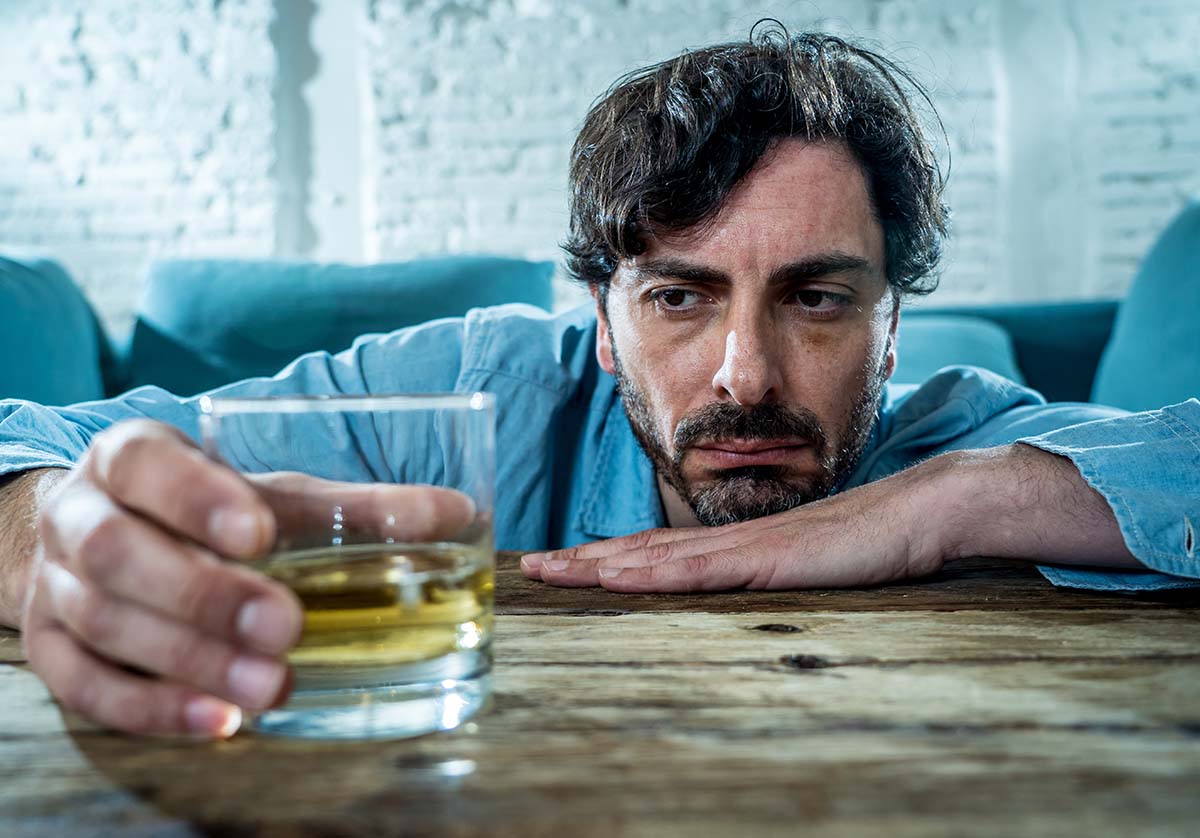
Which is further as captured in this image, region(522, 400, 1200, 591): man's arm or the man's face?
the man's face

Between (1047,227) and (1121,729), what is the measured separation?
3943mm

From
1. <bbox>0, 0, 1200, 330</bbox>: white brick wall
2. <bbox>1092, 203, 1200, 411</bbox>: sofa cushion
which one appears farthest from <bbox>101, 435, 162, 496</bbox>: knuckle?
<bbox>0, 0, 1200, 330</bbox>: white brick wall

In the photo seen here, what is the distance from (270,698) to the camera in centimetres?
46

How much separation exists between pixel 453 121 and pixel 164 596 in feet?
12.7

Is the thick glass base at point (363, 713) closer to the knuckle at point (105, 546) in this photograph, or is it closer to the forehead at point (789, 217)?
the knuckle at point (105, 546)

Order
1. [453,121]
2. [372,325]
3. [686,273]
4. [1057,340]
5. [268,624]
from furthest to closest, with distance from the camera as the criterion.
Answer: [453,121] < [1057,340] < [372,325] < [686,273] < [268,624]

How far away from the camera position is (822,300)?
55.0 inches

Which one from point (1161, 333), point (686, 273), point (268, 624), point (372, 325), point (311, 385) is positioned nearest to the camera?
point (268, 624)

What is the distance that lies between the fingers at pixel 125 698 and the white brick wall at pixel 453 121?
3662 millimetres

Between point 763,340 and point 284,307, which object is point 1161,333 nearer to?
point 763,340

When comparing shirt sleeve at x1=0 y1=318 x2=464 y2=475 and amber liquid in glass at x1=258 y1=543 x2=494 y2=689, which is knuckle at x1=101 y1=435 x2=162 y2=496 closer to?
amber liquid in glass at x1=258 y1=543 x2=494 y2=689

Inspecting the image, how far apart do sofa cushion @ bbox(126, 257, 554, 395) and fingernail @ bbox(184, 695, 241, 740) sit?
208 cm

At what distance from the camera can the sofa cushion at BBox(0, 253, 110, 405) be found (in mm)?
2320

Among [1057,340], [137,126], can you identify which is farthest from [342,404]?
[137,126]
